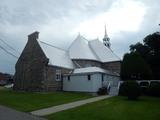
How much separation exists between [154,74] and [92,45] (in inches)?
641

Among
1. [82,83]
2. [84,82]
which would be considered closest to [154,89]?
[84,82]

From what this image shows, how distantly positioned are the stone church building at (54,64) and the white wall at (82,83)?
0.24 metres

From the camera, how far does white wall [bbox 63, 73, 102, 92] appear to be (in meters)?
32.8

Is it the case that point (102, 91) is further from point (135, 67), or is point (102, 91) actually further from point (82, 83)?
point (135, 67)

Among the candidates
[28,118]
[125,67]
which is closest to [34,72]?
[125,67]

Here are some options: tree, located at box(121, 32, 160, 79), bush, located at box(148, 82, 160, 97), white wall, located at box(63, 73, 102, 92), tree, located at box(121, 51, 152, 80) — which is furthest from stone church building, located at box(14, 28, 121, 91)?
bush, located at box(148, 82, 160, 97)

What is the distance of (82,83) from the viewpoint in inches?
1351

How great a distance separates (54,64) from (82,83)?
564 cm

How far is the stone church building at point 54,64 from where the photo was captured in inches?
1410

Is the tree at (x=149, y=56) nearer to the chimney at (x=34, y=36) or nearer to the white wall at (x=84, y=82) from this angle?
the white wall at (x=84, y=82)

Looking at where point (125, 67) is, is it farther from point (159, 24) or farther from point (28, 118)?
point (28, 118)

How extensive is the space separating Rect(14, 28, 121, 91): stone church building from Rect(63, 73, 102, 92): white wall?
24 centimetres

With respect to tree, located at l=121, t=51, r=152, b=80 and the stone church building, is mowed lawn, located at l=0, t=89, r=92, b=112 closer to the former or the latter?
the stone church building

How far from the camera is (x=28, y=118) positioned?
12961 millimetres
